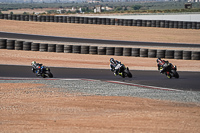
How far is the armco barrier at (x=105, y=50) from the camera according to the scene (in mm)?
22234

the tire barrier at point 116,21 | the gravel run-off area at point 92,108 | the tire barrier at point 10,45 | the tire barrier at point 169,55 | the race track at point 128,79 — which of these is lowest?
the gravel run-off area at point 92,108

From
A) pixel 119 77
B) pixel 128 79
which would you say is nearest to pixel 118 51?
pixel 119 77

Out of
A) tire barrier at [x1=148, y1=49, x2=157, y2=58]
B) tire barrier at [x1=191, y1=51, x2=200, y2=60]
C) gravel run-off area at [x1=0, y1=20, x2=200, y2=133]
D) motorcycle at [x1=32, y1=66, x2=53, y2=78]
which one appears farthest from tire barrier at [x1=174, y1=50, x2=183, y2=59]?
motorcycle at [x1=32, y1=66, x2=53, y2=78]

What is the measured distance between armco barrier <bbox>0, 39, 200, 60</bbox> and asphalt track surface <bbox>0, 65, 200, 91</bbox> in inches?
182

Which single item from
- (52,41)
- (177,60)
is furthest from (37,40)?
(177,60)

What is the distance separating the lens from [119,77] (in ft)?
53.6

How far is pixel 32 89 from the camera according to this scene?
13.7m

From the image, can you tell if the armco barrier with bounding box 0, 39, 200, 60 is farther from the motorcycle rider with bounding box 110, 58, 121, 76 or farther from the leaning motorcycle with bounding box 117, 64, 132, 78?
the leaning motorcycle with bounding box 117, 64, 132, 78

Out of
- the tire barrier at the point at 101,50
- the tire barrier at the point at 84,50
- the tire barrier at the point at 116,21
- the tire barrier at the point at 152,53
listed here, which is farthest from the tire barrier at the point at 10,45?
the tire barrier at the point at 116,21

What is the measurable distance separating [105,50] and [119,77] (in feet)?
23.4

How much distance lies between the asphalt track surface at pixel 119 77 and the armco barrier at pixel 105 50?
463 cm

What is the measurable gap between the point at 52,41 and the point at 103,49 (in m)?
7.10

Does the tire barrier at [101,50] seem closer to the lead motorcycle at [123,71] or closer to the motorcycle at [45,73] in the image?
Result: the lead motorcycle at [123,71]

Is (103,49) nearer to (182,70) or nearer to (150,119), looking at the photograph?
(182,70)
